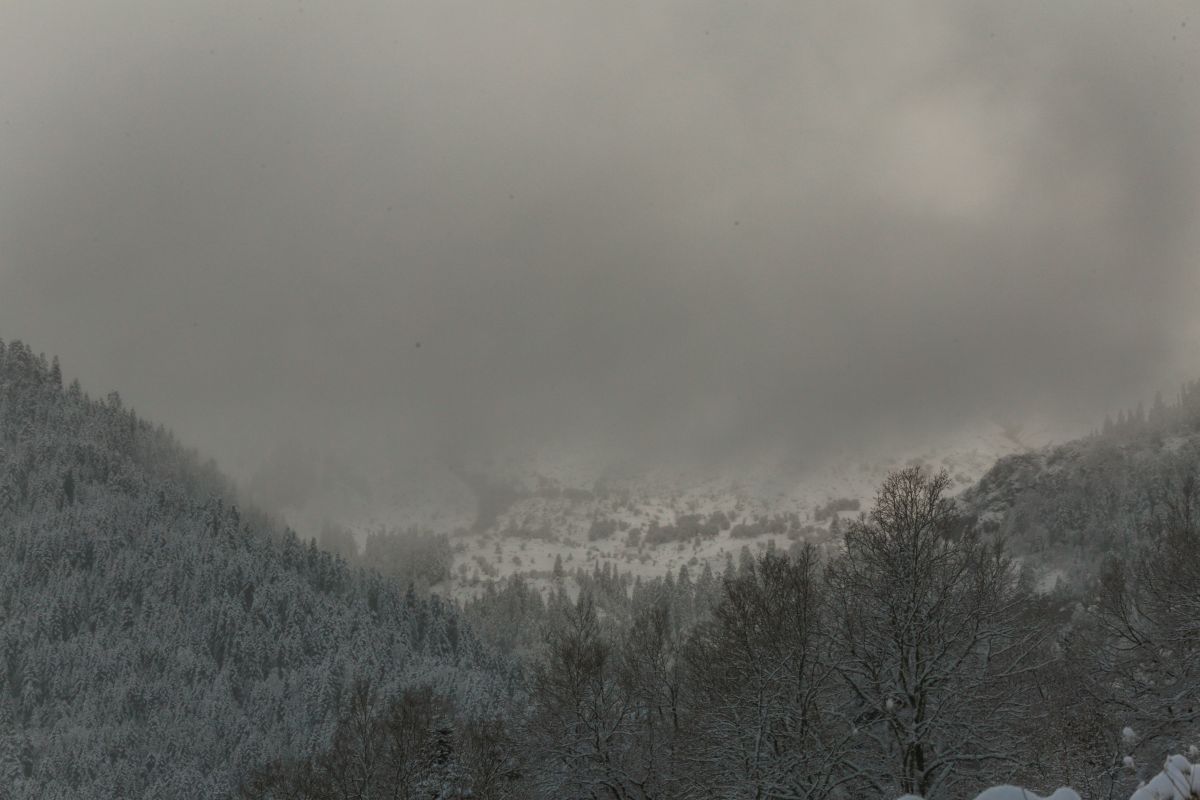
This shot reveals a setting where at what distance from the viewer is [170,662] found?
6447 inches

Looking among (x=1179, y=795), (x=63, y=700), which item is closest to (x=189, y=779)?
(x=63, y=700)

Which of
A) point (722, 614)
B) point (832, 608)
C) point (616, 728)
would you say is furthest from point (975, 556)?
Result: point (616, 728)

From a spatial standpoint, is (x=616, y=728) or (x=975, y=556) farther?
(x=616, y=728)

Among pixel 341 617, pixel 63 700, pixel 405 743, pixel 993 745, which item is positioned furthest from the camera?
pixel 341 617

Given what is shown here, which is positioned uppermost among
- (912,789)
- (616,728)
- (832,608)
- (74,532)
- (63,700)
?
(74,532)

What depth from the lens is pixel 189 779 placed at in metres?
128

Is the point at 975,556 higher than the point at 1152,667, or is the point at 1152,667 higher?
the point at 975,556

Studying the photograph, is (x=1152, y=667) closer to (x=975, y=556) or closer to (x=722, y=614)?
(x=975, y=556)

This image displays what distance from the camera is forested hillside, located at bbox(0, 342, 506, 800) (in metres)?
132

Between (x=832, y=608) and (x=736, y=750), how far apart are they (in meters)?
5.82

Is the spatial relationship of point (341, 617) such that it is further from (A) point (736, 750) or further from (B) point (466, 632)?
(A) point (736, 750)

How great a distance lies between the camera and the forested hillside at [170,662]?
132 m

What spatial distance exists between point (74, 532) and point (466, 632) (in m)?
84.1

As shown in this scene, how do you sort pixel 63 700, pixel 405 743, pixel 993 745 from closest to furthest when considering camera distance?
1. pixel 993 745
2. pixel 405 743
3. pixel 63 700
